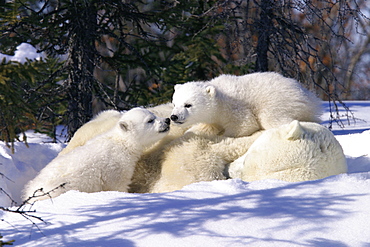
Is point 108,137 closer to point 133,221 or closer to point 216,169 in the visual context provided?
point 216,169

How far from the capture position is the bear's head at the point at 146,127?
193 inches

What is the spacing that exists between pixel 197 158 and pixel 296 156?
41.2 inches

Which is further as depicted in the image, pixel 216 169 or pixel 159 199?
pixel 216 169

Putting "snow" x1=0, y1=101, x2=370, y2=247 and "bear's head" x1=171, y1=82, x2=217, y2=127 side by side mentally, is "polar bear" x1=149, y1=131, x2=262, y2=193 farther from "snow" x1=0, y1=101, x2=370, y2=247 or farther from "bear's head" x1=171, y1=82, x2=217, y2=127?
"snow" x1=0, y1=101, x2=370, y2=247

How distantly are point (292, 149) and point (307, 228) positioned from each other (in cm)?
148

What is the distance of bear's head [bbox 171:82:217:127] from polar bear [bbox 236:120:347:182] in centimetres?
89

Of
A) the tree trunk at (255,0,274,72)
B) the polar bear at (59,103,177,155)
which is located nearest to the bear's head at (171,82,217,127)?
the polar bear at (59,103,177,155)

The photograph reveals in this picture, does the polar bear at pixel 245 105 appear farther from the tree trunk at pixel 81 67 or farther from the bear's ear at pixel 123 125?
the tree trunk at pixel 81 67

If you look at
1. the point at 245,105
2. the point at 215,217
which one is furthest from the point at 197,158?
the point at 215,217

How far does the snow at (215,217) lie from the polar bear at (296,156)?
575mm

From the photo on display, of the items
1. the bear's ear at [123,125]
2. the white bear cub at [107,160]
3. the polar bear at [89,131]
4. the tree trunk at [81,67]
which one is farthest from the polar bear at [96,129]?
the tree trunk at [81,67]

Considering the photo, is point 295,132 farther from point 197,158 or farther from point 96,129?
point 96,129

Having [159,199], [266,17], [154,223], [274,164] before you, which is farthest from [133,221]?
[266,17]

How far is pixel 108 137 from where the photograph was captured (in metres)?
4.97
